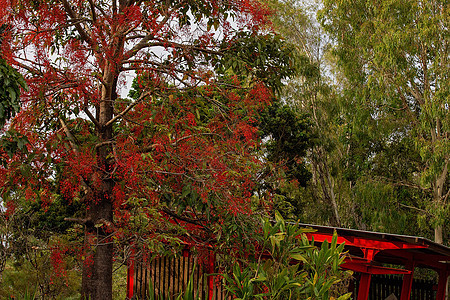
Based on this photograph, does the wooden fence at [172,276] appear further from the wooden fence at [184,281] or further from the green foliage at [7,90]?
the green foliage at [7,90]

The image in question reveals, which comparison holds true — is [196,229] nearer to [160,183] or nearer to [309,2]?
[160,183]

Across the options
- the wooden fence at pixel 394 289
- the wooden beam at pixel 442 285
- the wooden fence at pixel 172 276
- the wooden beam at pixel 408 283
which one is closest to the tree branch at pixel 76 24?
the wooden fence at pixel 172 276

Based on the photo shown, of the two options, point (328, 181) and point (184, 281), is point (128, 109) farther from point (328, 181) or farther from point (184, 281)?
point (328, 181)

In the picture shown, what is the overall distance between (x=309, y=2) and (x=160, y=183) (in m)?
17.9

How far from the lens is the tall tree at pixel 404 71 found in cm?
1377

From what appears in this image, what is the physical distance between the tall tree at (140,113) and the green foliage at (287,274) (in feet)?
3.58

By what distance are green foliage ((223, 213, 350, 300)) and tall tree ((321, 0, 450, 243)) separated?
972cm

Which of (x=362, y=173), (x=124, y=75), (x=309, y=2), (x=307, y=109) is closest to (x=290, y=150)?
(x=362, y=173)

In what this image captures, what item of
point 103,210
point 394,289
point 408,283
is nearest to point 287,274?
point 103,210

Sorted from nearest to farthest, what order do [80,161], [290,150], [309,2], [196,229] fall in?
[80,161]
[196,229]
[290,150]
[309,2]

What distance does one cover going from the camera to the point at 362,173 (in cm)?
1645

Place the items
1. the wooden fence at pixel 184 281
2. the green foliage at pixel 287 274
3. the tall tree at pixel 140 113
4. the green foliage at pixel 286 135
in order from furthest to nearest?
the green foliage at pixel 286 135
the wooden fence at pixel 184 281
the tall tree at pixel 140 113
the green foliage at pixel 287 274

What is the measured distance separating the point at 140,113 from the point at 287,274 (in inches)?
142

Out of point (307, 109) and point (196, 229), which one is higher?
point (307, 109)
